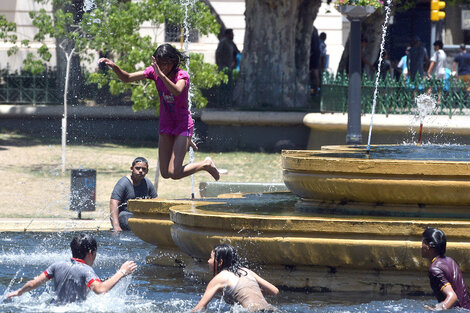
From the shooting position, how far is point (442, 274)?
8570 millimetres

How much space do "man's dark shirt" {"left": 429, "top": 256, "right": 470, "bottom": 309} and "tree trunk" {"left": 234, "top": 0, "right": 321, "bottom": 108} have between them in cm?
1571

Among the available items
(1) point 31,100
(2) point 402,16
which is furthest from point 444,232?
(2) point 402,16

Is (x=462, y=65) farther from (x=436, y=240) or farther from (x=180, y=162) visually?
(x=436, y=240)

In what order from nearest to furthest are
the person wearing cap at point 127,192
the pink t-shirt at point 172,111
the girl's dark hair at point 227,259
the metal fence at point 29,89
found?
the girl's dark hair at point 227,259, the pink t-shirt at point 172,111, the person wearing cap at point 127,192, the metal fence at point 29,89

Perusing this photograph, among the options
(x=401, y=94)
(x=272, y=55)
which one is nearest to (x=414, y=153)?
(x=401, y=94)

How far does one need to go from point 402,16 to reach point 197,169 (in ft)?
104

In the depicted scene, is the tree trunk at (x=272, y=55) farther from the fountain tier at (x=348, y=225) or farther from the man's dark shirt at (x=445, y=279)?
the man's dark shirt at (x=445, y=279)

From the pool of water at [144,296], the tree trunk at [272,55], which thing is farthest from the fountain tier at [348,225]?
the tree trunk at [272,55]

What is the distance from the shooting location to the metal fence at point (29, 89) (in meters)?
26.5

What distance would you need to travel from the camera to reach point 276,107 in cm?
2414

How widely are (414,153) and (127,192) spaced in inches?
134

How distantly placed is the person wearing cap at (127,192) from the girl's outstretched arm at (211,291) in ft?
15.0

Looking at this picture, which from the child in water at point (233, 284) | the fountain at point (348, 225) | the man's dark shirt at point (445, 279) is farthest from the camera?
the fountain at point (348, 225)

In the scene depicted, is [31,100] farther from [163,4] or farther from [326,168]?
[326,168]
